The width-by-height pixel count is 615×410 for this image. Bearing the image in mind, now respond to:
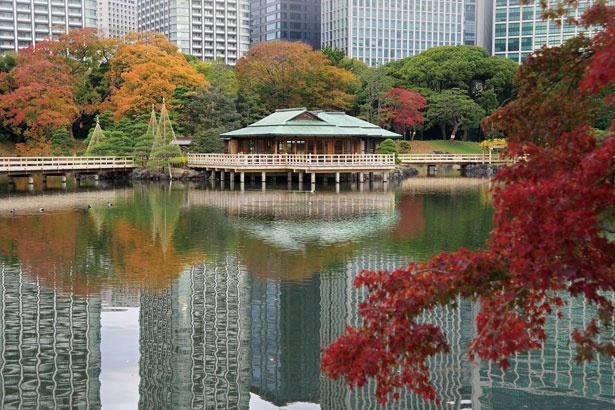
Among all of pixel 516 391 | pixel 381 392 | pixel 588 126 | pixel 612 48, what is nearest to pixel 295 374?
pixel 516 391

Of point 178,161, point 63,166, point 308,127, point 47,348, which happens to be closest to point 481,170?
point 308,127

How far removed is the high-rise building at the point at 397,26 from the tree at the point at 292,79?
57333 millimetres

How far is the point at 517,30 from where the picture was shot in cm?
11381

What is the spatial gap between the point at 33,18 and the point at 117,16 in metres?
59.9

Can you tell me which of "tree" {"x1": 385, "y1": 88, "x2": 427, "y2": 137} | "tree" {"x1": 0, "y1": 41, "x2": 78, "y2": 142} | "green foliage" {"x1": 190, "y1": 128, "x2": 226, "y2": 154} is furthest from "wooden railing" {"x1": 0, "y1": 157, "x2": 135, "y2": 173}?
"tree" {"x1": 385, "y1": 88, "x2": 427, "y2": 137}

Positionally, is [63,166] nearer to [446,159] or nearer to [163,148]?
[163,148]

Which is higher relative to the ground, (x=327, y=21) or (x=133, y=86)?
(x=327, y=21)

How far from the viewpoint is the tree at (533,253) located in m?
5.43

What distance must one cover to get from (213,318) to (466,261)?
8506 mm

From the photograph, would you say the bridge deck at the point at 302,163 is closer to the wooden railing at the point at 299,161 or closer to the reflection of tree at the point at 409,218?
the wooden railing at the point at 299,161

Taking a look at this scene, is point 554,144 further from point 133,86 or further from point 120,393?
point 133,86

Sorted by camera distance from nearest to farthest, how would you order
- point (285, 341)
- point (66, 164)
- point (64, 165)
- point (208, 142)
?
1. point (285, 341)
2. point (64, 165)
3. point (66, 164)
4. point (208, 142)

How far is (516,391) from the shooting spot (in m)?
10.0

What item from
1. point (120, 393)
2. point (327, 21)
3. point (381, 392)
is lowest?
point (120, 393)
